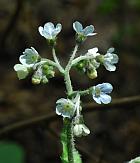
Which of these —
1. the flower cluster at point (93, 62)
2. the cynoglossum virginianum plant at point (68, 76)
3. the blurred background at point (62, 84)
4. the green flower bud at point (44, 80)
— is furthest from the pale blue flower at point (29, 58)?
the blurred background at point (62, 84)

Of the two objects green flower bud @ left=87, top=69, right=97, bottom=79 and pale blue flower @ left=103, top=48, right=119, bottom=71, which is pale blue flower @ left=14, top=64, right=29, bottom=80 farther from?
pale blue flower @ left=103, top=48, right=119, bottom=71

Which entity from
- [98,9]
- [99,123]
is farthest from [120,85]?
[98,9]

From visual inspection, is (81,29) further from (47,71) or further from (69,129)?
(69,129)

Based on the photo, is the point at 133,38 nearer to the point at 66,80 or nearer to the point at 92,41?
the point at 92,41

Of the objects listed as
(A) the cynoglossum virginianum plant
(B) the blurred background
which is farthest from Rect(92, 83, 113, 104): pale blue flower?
(B) the blurred background

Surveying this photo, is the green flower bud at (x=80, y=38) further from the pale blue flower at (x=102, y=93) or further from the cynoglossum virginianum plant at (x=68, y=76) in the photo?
the pale blue flower at (x=102, y=93)

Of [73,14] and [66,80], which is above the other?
[73,14]

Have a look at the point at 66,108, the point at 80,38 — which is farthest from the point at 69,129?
the point at 80,38

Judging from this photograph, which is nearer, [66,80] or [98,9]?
[66,80]

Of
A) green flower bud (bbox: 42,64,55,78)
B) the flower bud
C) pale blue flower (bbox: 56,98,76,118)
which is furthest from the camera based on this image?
green flower bud (bbox: 42,64,55,78)
